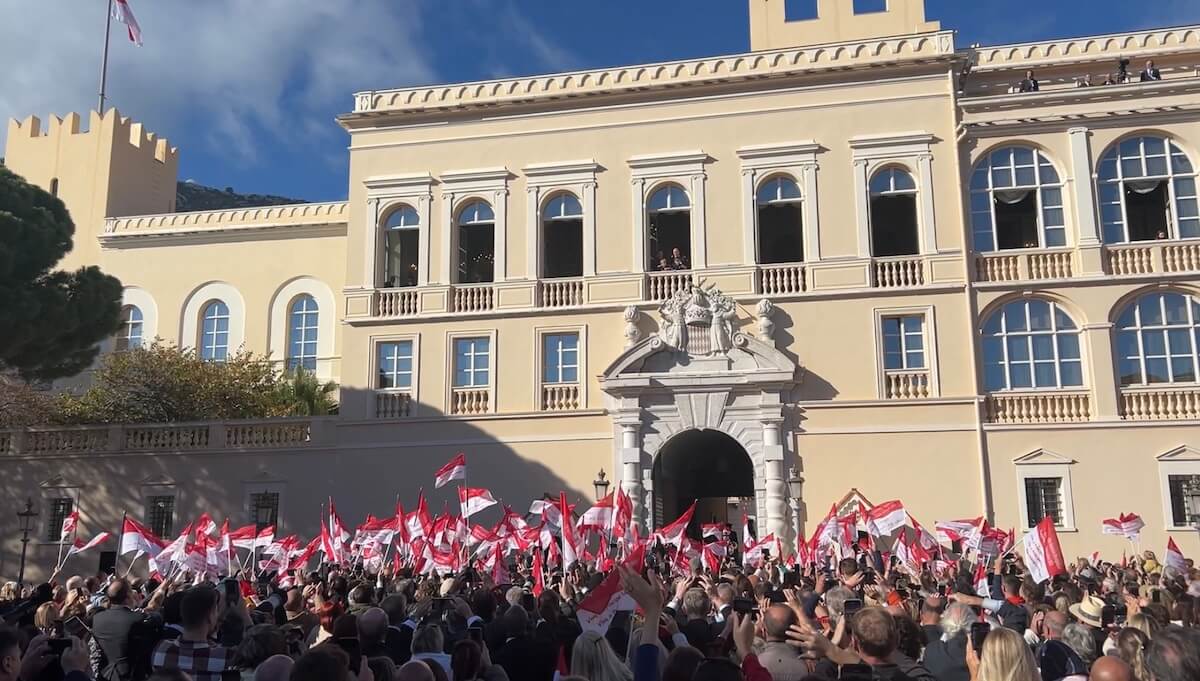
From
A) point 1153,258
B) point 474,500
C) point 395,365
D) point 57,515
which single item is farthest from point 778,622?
point 57,515

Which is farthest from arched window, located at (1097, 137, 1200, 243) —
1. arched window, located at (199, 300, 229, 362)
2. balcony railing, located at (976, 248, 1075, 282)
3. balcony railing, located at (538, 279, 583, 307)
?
arched window, located at (199, 300, 229, 362)

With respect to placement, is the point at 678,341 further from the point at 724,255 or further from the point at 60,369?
the point at 60,369

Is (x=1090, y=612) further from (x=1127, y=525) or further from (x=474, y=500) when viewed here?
(x=1127, y=525)

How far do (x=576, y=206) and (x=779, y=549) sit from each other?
11.3 metres

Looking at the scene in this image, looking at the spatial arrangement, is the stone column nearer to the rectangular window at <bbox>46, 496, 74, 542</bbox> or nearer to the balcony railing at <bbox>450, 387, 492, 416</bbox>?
the balcony railing at <bbox>450, 387, 492, 416</bbox>

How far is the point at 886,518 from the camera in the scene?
62.1 feet

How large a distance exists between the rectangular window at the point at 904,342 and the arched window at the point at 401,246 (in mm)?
13320

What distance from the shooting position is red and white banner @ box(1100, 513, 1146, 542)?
20.2 metres

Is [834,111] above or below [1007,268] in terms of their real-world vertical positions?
above

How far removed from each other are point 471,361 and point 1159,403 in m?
17.1

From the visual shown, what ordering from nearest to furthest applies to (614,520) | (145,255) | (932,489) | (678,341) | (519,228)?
(614,520) → (932,489) → (678,341) → (519,228) → (145,255)

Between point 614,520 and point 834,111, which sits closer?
point 614,520

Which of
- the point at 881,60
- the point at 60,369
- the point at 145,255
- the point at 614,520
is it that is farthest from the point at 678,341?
the point at 145,255

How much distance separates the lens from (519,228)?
2792 cm
